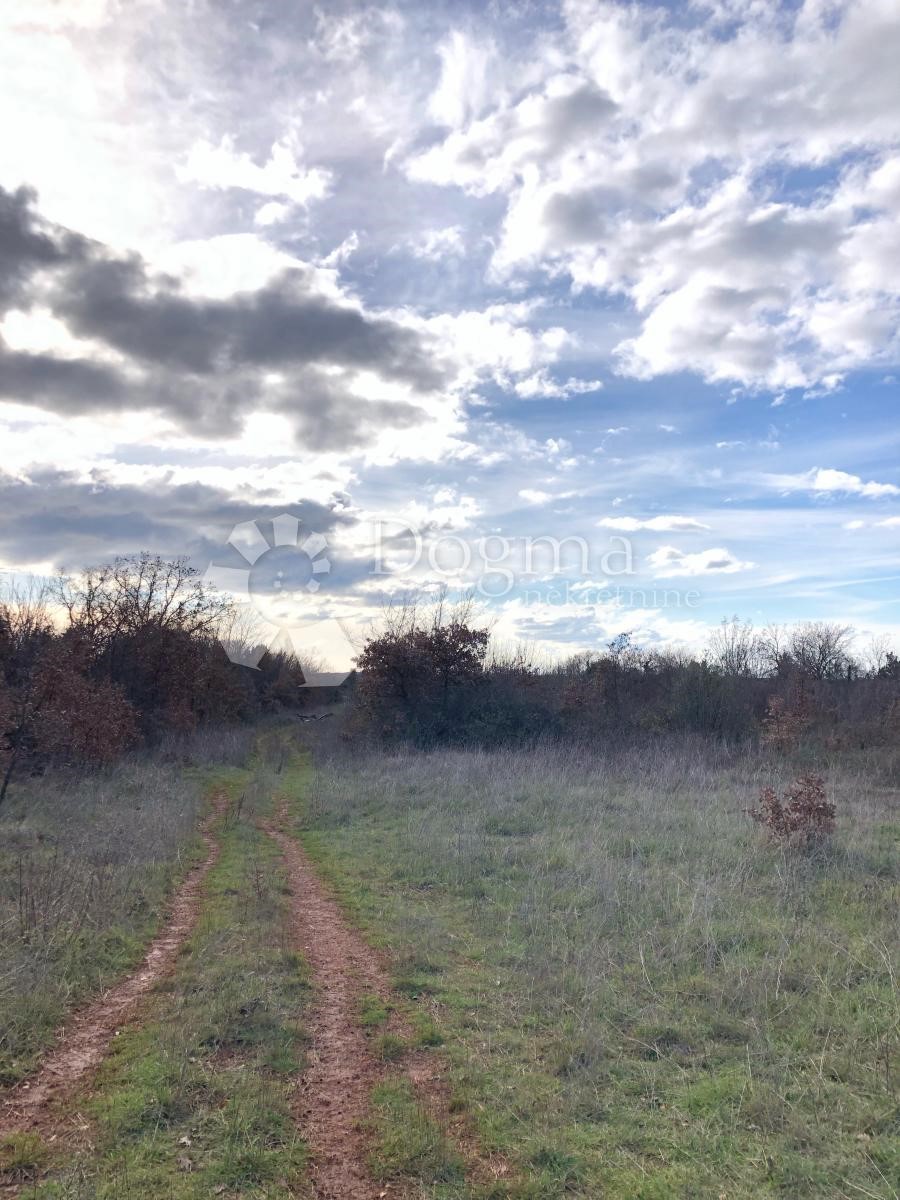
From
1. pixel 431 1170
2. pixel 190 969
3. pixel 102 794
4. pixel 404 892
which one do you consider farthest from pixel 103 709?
pixel 431 1170

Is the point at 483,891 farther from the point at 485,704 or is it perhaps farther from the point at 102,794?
the point at 485,704

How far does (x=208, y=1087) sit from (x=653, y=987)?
3462mm

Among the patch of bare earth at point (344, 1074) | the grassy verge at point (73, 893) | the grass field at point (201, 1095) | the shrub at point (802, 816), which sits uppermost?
the shrub at point (802, 816)

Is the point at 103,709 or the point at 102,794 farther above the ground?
the point at 103,709

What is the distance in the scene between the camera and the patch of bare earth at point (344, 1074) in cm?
429

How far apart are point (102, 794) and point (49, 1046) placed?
1120cm

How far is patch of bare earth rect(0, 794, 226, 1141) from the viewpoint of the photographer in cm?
472

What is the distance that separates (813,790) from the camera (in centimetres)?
1107

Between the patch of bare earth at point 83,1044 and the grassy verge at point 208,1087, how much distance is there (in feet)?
0.52

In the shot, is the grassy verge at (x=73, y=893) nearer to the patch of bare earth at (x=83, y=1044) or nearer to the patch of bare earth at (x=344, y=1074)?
the patch of bare earth at (x=83, y=1044)

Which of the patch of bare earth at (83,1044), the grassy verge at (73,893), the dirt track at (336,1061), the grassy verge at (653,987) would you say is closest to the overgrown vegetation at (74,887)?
the grassy verge at (73,893)

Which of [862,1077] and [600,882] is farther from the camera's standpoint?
[600,882]

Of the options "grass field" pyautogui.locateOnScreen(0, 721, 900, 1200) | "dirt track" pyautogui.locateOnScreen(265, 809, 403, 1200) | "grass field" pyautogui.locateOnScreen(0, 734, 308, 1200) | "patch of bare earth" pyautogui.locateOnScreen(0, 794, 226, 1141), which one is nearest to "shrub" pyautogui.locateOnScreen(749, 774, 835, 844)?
"grass field" pyautogui.locateOnScreen(0, 721, 900, 1200)

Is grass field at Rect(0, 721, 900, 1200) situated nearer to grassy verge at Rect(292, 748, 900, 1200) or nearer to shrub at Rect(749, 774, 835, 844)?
grassy verge at Rect(292, 748, 900, 1200)
